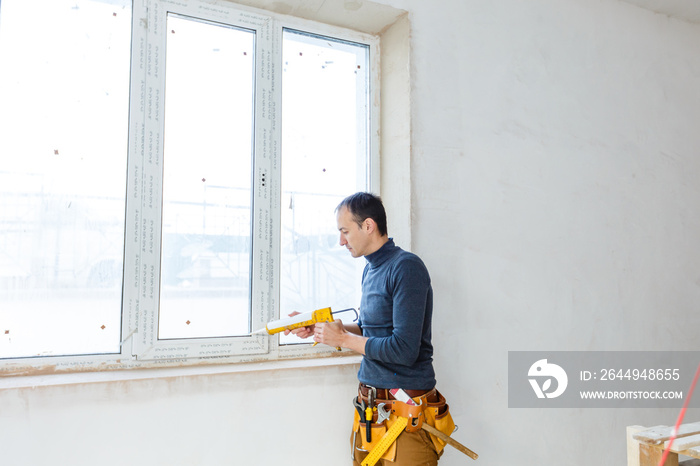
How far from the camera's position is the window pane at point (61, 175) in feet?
5.13

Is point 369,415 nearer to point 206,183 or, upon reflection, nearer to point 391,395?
point 391,395

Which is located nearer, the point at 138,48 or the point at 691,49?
the point at 138,48

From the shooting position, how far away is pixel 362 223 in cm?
160

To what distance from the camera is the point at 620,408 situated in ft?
7.61

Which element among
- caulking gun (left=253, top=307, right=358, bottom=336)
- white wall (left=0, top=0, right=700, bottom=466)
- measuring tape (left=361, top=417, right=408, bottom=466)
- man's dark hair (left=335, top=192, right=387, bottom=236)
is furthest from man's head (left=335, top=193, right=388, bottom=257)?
measuring tape (left=361, top=417, right=408, bottom=466)

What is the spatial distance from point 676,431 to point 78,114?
2.01m

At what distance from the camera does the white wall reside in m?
1.56

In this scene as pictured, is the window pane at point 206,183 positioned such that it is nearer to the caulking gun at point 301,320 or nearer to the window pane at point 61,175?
the window pane at point 61,175

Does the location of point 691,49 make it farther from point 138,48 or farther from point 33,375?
point 33,375

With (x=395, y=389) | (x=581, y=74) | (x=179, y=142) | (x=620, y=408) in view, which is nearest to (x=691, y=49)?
(x=581, y=74)

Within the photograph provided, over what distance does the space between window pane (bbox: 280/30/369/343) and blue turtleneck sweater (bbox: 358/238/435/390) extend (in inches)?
14.8

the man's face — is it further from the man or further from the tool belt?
the tool belt

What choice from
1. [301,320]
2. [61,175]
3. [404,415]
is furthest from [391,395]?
[61,175]

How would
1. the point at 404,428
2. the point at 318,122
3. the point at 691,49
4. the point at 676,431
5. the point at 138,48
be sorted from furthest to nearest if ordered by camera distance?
the point at 691,49, the point at 318,122, the point at 138,48, the point at 404,428, the point at 676,431
